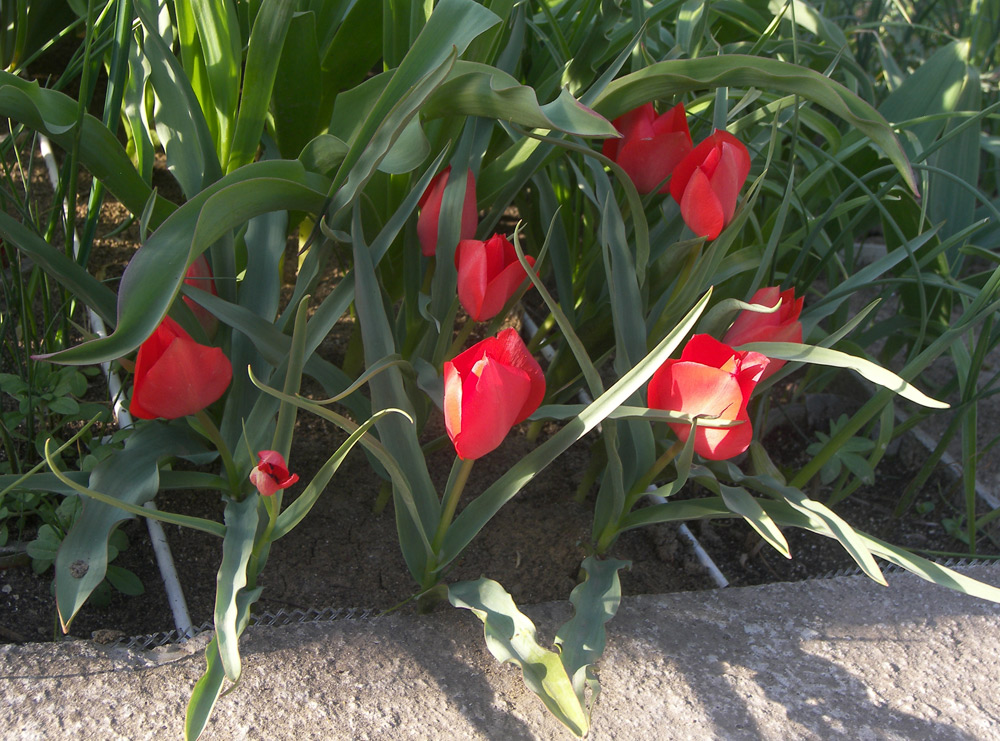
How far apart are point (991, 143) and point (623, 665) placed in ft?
3.74

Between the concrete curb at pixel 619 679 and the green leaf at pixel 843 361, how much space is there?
0.95 feet

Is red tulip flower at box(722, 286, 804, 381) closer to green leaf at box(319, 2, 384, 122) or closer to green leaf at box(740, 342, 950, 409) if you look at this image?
green leaf at box(740, 342, 950, 409)

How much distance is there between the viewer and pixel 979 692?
0.78 metres

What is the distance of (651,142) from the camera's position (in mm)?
829

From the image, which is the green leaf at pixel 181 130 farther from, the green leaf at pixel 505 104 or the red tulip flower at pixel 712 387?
the red tulip flower at pixel 712 387

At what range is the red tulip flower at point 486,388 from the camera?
1.78ft

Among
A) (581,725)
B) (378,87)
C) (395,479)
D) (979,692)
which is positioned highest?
(378,87)

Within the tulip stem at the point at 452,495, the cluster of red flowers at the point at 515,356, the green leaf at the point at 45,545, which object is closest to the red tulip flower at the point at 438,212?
the cluster of red flowers at the point at 515,356

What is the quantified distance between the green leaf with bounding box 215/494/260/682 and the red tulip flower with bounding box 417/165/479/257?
0.30 metres

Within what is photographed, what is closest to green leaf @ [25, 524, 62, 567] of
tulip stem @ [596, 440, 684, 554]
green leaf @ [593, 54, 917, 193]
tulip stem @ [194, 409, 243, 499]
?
tulip stem @ [194, 409, 243, 499]

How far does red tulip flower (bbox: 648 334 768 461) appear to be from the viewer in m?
0.59

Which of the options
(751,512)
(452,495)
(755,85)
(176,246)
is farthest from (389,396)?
(755,85)

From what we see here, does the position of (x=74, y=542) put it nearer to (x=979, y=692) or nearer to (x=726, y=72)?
(x=726, y=72)

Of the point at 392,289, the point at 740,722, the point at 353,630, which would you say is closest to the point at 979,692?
the point at 740,722
